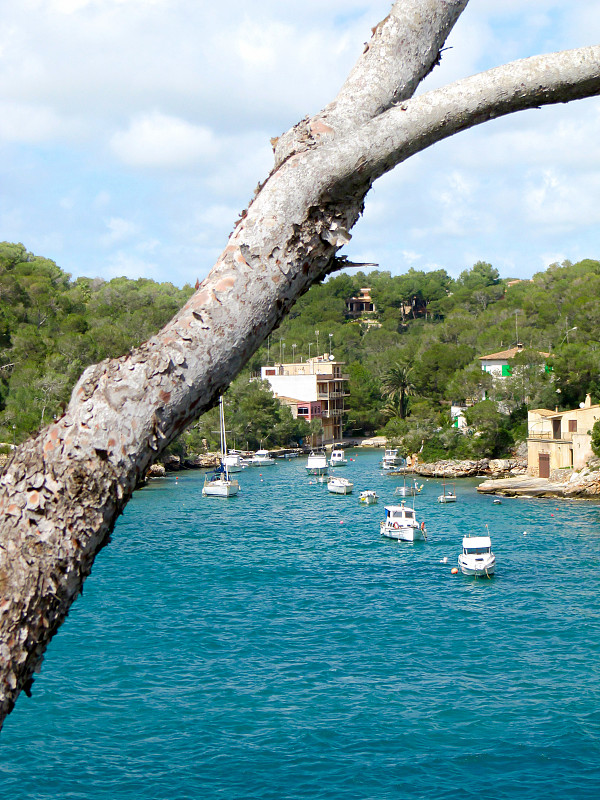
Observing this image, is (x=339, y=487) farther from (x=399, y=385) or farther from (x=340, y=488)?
(x=399, y=385)

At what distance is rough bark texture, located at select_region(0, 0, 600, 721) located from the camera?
5.23ft

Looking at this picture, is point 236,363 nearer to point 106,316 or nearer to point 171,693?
point 171,693

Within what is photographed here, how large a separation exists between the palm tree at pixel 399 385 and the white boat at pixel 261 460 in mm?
10130

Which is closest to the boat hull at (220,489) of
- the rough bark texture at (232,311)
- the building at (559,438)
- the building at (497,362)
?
the building at (559,438)

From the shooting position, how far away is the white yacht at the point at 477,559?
2138cm

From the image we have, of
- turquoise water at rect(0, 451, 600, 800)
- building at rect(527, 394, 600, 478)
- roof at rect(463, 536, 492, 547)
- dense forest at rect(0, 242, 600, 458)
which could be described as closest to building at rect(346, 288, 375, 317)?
dense forest at rect(0, 242, 600, 458)

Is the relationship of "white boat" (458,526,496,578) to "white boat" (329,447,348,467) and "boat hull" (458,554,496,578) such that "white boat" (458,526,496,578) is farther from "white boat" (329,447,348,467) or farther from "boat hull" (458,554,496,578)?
"white boat" (329,447,348,467)

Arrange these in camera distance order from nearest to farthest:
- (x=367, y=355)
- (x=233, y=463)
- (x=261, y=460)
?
(x=233, y=463)
(x=261, y=460)
(x=367, y=355)

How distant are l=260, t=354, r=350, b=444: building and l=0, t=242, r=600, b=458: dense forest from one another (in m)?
1.65

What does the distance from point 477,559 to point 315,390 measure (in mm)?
37678

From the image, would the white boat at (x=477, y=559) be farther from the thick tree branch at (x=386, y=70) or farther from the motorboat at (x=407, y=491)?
the thick tree branch at (x=386, y=70)

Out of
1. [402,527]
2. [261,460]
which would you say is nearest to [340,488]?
[402,527]

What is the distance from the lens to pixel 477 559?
2144 cm

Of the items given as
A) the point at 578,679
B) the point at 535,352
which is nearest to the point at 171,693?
the point at 578,679
